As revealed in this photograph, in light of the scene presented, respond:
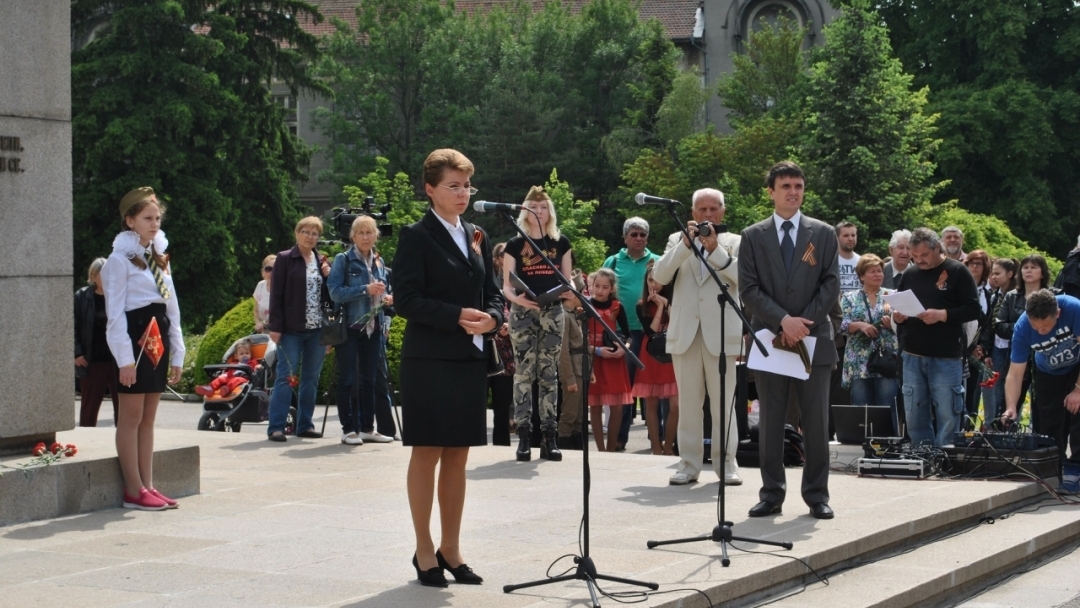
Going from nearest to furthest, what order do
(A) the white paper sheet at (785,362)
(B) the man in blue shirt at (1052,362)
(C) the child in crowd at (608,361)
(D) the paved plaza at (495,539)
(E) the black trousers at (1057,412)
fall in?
1. (D) the paved plaza at (495,539)
2. (A) the white paper sheet at (785,362)
3. (B) the man in blue shirt at (1052,362)
4. (E) the black trousers at (1057,412)
5. (C) the child in crowd at (608,361)

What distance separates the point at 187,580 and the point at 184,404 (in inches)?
593

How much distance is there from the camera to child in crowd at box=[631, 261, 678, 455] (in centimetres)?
1214

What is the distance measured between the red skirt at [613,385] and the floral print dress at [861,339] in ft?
6.82

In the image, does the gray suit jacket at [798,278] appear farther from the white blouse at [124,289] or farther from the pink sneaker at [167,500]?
the pink sneaker at [167,500]

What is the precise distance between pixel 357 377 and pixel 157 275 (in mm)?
3829

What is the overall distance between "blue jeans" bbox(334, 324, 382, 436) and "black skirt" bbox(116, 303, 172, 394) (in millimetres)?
3625

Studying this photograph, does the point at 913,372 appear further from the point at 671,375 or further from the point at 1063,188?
the point at 1063,188

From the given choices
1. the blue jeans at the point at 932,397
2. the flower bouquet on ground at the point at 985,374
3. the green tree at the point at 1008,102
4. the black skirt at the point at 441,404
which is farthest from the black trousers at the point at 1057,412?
the green tree at the point at 1008,102

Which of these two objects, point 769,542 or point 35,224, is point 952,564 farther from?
point 35,224

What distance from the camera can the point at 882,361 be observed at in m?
12.5

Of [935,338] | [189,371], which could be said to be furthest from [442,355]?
[189,371]

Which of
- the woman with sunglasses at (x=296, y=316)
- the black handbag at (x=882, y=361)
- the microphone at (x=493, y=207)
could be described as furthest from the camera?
the black handbag at (x=882, y=361)

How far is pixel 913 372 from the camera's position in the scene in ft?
37.4

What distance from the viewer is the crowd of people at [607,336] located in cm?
617
